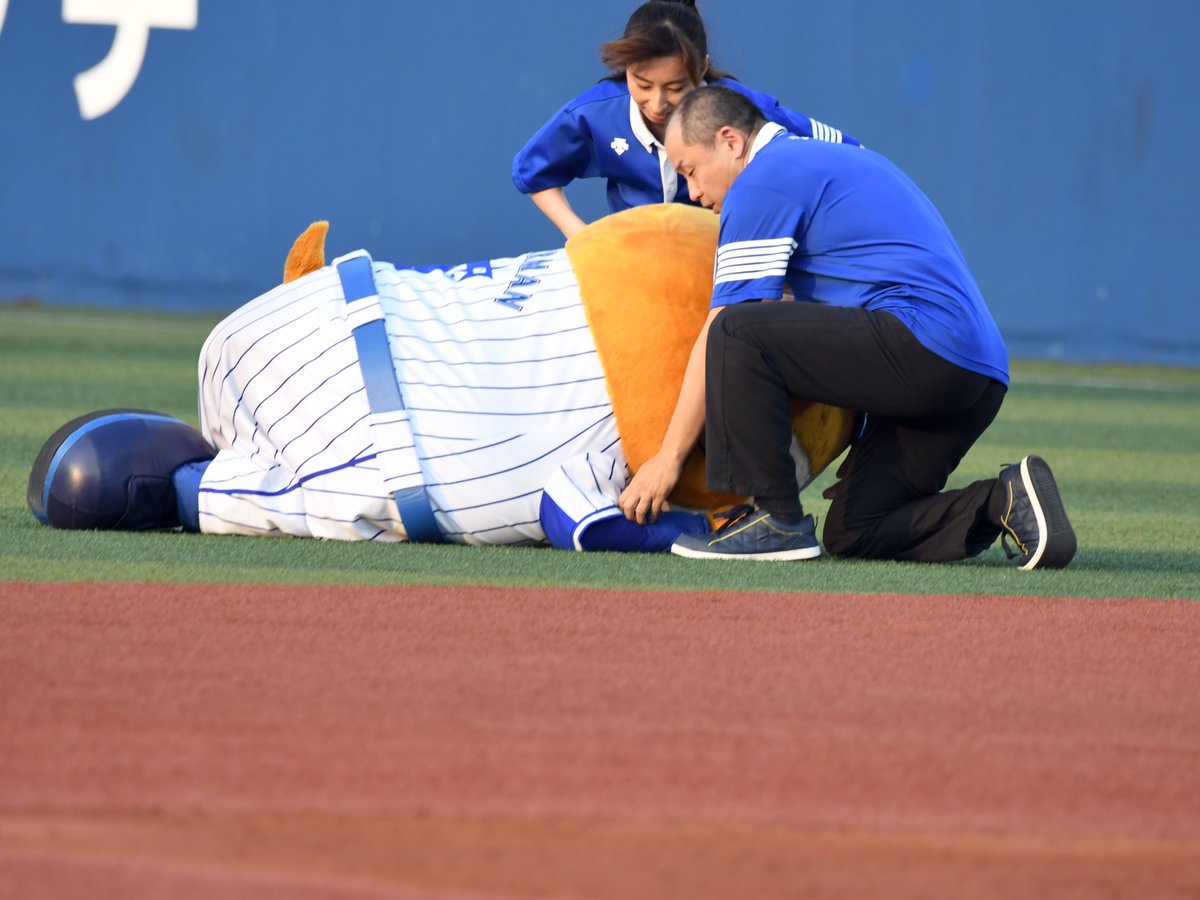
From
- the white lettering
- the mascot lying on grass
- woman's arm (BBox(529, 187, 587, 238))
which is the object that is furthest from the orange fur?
the white lettering

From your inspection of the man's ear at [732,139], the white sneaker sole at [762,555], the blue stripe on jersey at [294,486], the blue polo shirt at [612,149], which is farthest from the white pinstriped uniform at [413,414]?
the blue polo shirt at [612,149]

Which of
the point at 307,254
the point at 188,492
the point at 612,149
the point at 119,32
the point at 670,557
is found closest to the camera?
the point at 670,557

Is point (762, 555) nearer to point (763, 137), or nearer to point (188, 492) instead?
point (763, 137)

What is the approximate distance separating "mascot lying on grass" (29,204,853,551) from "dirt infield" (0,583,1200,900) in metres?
0.66

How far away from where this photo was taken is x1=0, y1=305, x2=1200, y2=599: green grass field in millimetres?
3938

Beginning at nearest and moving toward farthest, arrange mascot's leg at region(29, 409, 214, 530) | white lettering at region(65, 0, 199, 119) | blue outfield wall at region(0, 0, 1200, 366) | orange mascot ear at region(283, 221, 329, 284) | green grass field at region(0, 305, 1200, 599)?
green grass field at region(0, 305, 1200, 599) → mascot's leg at region(29, 409, 214, 530) → orange mascot ear at region(283, 221, 329, 284) → blue outfield wall at region(0, 0, 1200, 366) → white lettering at region(65, 0, 199, 119)

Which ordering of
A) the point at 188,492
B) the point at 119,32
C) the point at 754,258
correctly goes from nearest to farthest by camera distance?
A: the point at 754,258, the point at 188,492, the point at 119,32

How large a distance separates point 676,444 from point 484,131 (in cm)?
801

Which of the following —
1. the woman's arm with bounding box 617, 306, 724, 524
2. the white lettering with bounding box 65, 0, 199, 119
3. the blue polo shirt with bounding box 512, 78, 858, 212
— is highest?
the white lettering with bounding box 65, 0, 199, 119

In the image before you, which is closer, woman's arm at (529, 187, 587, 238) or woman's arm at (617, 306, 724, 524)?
woman's arm at (617, 306, 724, 524)

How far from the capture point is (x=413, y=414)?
4273 mm

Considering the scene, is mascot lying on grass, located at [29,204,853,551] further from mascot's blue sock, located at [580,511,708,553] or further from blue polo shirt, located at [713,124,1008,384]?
blue polo shirt, located at [713,124,1008,384]

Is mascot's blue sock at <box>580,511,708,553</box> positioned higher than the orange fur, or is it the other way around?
the orange fur

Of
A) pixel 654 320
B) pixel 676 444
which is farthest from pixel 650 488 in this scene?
pixel 654 320
